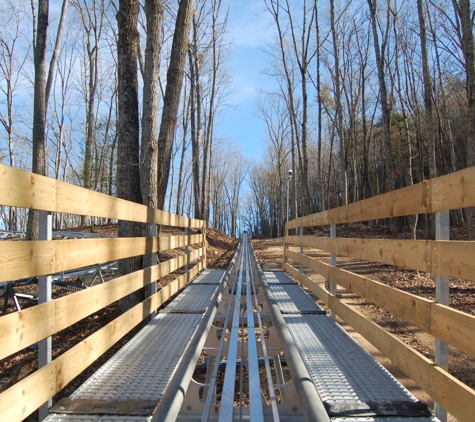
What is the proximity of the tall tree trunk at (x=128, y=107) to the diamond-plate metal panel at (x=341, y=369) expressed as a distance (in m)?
2.85

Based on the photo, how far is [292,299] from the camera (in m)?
5.36

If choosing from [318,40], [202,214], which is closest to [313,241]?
[202,214]

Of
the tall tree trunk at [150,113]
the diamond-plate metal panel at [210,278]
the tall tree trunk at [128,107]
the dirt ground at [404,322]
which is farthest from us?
the diamond-plate metal panel at [210,278]

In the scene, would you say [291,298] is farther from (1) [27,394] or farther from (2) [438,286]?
(1) [27,394]

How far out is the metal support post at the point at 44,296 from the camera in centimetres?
217

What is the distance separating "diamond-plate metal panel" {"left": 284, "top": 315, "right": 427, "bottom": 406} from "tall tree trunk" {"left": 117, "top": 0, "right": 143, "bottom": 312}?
285 centimetres

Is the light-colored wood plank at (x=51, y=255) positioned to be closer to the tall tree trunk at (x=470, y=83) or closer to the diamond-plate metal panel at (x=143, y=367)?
the diamond-plate metal panel at (x=143, y=367)

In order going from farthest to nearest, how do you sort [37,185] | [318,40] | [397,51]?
[397,51], [318,40], [37,185]

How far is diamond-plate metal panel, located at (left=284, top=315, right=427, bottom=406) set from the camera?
248 centimetres

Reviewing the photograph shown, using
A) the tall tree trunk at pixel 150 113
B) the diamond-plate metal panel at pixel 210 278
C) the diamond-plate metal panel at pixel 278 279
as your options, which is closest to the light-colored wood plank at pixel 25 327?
the tall tree trunk at pixel 150 113

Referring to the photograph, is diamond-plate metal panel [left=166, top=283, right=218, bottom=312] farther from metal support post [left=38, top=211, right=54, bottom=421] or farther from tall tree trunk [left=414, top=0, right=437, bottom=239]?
tall tree trunk [left=414, top=0, right=437, bottom=239]

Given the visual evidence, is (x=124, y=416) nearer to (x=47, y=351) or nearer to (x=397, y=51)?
(x=47, y=351)

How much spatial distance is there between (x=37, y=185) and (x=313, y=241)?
13.0 ft

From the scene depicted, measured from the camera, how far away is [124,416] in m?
2.24
